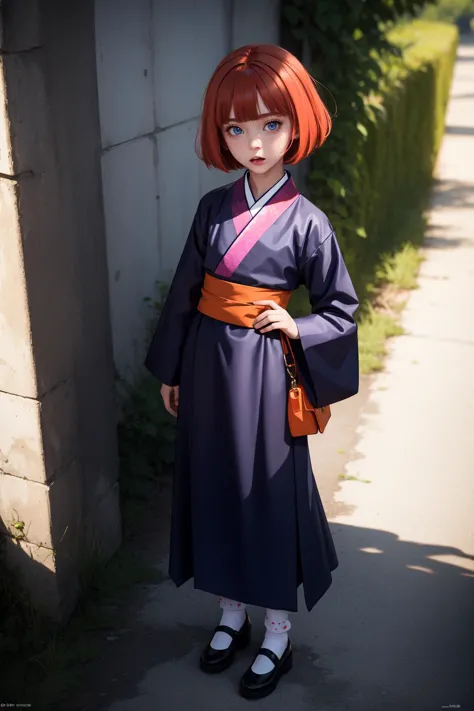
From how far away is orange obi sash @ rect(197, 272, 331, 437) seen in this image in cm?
252

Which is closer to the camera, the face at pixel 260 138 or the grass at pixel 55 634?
the face at pixel 260 138

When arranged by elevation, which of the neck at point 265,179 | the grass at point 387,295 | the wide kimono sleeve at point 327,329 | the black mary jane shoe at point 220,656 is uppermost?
the neck at point 265,179

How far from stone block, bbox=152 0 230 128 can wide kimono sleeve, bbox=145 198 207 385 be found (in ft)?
4.75

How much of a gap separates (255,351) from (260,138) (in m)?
0.59

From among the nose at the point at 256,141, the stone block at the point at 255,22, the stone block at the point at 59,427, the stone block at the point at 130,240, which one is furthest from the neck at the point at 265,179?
the stone block at the point at 255,22

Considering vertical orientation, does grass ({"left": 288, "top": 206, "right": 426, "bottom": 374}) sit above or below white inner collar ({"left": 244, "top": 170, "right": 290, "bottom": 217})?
below

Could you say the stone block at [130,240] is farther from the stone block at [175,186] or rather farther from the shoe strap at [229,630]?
the shoe strap at [229,630]

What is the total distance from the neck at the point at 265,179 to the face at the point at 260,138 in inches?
1.8

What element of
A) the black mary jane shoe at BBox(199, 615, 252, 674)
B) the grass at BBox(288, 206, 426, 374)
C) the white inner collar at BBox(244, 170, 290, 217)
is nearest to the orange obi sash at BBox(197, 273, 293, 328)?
the white inner collar at BBox(244, 170, 290, 217)

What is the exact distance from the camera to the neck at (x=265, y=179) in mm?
2549

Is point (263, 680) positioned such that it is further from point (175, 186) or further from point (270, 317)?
point (175, 186)

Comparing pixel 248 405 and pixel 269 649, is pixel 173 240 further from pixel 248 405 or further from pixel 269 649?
pixel 269 649

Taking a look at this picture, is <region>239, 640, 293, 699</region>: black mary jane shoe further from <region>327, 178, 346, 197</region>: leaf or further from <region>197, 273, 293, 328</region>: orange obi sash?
<region>327, 178, 346, 197</region>: leaf

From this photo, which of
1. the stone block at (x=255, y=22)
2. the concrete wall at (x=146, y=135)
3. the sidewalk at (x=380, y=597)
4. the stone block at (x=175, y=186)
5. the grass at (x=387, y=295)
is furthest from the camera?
the grass at (x=387, y=295)
